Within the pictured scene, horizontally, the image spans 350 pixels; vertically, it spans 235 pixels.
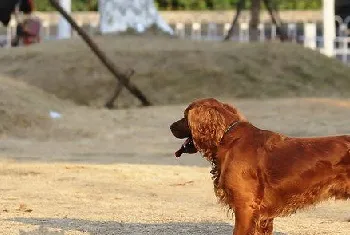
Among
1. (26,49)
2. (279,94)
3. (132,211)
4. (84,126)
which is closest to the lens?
(132,211)

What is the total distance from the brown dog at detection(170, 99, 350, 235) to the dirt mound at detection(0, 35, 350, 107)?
12.6 meters

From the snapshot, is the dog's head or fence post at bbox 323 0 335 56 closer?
the dog's head

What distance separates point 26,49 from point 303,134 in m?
8.39

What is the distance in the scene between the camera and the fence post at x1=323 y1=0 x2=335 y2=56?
2767 cm

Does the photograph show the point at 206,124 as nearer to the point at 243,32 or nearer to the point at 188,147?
the point at 188,147

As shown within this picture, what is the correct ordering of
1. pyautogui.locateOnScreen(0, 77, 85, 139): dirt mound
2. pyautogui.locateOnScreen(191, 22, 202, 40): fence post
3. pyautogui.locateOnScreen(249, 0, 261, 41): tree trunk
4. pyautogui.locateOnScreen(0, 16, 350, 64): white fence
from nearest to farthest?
pyautogui.locateOnScreen(0, 77, 85, 139): dirt mound, pyautogui.locateOnScreen(249, 0, 261, 41): tree trunk, pyautogui.locateOnScreen(0, 16, 350, 64): white fence, pyautogui.locateOnScreen(191, 22, 202, 40): fence post

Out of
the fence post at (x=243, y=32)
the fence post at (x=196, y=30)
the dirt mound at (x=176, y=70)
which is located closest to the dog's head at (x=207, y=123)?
the dirt mound at (x=176, y=70)

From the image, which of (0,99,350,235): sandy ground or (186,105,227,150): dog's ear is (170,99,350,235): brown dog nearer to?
(186,105,227,150): dog's ear

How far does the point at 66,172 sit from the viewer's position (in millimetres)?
10906

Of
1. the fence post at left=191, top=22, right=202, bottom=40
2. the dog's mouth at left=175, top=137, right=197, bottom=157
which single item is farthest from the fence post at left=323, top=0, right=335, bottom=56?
the dog's mouth at left=175, top=137, right=197, bottom=157

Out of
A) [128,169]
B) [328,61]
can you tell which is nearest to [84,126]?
[128,169]

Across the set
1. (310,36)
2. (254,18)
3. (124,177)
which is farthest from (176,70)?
(310,36)

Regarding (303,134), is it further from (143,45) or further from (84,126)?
(143,45)

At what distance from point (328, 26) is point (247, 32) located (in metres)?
3.11
